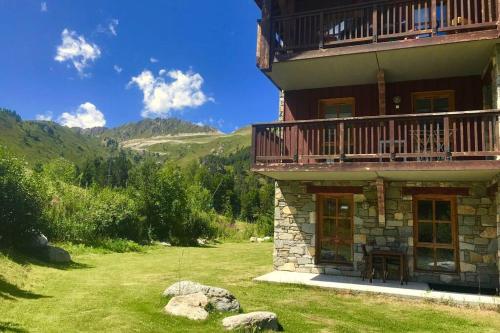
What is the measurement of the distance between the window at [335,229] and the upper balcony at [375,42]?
324cm

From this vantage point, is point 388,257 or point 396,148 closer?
point 388,257

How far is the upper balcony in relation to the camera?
8.93m

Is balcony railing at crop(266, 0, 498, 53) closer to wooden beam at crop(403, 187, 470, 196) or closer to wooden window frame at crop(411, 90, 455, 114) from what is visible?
wooden window frame at crop(411, 90, 455, 114)

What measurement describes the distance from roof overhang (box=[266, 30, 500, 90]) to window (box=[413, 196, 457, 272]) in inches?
123

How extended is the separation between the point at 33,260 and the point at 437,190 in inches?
415

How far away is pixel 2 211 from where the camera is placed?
11.5 metres

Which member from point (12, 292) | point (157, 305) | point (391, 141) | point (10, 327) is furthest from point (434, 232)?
point (12, 292)

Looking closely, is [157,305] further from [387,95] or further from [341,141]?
[387,95]

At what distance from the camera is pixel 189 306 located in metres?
6.50

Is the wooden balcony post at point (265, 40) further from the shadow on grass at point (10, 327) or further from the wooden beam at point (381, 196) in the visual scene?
the shadow on grass at point (10, 327)

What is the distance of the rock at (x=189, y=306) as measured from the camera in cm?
625

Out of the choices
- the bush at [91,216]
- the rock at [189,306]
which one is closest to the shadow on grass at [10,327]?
the rock at [189,306]

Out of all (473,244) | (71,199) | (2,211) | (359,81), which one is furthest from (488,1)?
(71,199)

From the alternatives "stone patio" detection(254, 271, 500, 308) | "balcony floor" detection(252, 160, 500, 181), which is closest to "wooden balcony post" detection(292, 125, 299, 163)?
"balcony floor" detection(252, 160, 500, 181)
